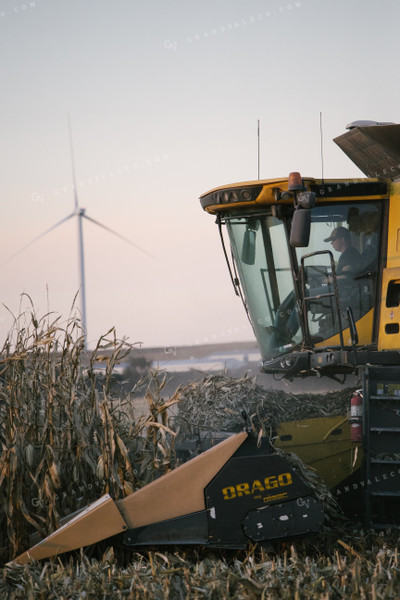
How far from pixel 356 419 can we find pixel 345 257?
2123 mm

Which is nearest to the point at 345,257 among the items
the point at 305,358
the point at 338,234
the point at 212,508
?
the point at 338,234

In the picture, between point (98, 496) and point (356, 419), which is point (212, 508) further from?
point (356, 419)

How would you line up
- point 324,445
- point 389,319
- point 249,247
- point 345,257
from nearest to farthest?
point 324,445
point 389,319
point 345,257
point 249,247

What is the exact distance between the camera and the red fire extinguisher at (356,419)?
7.03m

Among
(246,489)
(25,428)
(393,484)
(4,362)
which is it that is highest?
(4,362)

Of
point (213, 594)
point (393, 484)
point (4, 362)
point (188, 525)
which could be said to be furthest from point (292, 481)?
point (4, 362)

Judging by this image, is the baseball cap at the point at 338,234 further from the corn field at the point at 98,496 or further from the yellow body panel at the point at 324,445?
the corn field at the point at 98,496

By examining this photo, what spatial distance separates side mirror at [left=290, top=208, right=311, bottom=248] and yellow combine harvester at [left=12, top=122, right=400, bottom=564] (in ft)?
0.04

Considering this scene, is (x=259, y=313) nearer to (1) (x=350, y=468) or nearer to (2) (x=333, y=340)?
(2) (x=333, y=340)

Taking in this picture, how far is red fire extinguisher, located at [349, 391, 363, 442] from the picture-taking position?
7.03m

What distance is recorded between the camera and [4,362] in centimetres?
632

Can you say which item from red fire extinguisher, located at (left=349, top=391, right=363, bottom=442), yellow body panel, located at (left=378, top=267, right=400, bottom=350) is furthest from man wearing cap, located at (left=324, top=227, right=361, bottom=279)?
red fire extinguisher, located at (left=349, top=391, right=363, bottom=442)

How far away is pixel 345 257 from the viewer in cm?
856

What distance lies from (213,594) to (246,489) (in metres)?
0.96
